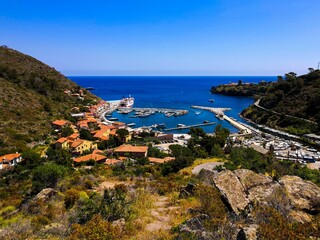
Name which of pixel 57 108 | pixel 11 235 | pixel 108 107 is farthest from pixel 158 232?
pixel 108 107

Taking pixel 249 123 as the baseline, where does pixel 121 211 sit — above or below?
above

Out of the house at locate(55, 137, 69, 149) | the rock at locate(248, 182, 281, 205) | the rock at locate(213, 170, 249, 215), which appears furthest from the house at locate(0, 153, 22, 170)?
the rock at locate(248, 182, 281, 205)

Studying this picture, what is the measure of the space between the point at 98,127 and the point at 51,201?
46.1 metres

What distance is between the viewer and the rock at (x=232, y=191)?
786cm

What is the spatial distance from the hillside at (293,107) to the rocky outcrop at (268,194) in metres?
60.3

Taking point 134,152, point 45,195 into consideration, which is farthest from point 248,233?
point 134,152

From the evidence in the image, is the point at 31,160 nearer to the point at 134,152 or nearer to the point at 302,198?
the point at 134,152

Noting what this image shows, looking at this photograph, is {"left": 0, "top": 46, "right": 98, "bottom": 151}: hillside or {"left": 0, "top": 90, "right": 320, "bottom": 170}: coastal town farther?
→ {"left": 0, "top": 46, "right": 98, "bottom": 151}: hillside

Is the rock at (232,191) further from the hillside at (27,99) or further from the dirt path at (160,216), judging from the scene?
the hillside at (27,99)

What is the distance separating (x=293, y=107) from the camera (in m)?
75.5

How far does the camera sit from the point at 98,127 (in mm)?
58781

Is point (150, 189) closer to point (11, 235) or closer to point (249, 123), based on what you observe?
point (11, 235)

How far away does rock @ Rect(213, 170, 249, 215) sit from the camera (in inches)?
309

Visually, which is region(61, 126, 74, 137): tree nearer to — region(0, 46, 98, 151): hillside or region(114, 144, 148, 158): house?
region(0, 46, 98, 151): hillside
